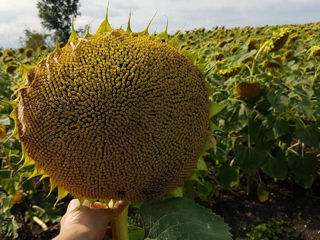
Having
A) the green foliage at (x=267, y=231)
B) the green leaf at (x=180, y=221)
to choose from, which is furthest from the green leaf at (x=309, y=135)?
the green leaf at (x=180, y=221)

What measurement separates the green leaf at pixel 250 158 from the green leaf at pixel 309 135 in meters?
0.37

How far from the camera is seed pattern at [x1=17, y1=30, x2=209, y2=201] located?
0.90 metres

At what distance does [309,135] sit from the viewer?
2939 mm

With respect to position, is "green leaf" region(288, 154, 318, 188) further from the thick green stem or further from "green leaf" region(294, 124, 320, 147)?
the thick green stem

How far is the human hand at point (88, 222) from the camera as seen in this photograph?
1.19 meters

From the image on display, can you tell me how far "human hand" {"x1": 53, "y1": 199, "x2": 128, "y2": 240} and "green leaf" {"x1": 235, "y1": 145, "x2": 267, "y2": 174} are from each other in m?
2.15

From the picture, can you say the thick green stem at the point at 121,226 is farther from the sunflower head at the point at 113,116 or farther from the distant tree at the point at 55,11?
the distant tree at the point at 55,11

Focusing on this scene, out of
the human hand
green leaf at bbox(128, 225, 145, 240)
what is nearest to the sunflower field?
green leaf at bbox(128, 225, 145, 240)

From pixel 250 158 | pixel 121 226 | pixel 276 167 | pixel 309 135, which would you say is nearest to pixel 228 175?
pixel 250 158

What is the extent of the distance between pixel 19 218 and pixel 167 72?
326 centimetres

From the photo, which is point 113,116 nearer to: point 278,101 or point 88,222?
point 88,222

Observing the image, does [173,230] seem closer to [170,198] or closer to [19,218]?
[170,198]

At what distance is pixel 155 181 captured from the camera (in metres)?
0.97

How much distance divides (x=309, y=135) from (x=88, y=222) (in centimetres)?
232
